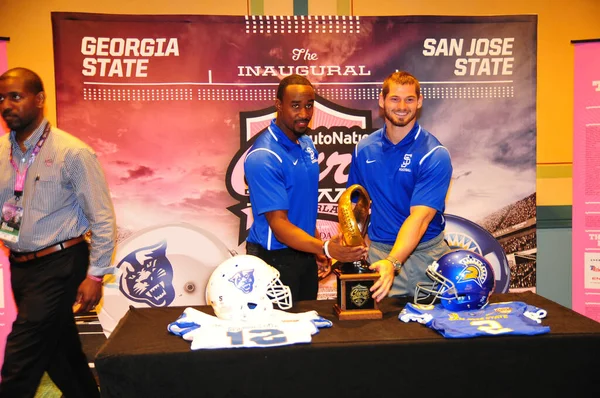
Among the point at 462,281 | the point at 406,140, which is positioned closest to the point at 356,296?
the point at 462,281

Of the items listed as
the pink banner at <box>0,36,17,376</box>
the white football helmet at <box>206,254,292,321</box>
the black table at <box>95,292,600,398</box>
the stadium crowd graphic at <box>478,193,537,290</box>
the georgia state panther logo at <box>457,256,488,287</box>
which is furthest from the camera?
the stadium crowd graphic at <box>478,193,537,290</box>

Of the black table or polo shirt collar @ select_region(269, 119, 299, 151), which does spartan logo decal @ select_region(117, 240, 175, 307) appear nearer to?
polo shirt collar @ select_region(269, 119, 299, 151)

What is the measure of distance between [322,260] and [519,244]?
1.92m

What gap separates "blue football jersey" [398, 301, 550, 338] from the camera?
1.99m

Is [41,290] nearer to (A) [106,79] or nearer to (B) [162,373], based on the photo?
(B) [162,373]

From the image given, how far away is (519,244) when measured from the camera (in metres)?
4.14

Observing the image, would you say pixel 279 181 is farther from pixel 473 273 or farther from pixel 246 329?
pixel 473 273

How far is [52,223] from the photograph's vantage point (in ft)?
8.75

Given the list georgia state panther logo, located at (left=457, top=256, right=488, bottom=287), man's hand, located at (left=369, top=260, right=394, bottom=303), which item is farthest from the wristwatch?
georgia state panther logo, located at (left=457, top=256, right=488, bottom=287)

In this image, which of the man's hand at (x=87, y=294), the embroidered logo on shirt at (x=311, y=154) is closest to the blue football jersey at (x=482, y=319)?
the embroidered logo on shirt at (x=311, y=154)

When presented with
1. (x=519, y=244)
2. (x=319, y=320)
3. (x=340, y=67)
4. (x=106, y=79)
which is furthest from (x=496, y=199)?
(x=106, y=79)

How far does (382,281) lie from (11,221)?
1789mm

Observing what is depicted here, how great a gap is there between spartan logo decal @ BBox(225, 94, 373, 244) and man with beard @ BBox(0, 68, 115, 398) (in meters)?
1.38

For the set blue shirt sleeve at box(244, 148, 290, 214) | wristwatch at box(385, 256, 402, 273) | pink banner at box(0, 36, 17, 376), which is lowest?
pink banner at box(0, 36, 17, 376)
